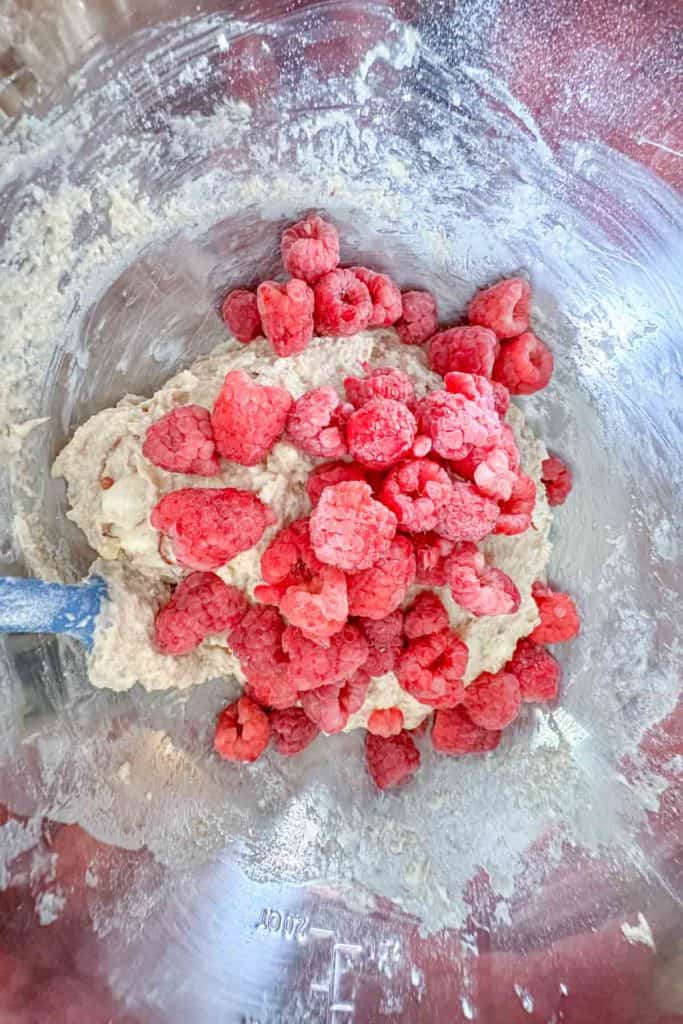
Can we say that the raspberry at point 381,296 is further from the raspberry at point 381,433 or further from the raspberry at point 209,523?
the raspberry at point 209,523

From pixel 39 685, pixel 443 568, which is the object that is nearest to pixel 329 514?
pixel 443 568

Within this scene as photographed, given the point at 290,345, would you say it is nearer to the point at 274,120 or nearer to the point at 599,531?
the point at 274,120

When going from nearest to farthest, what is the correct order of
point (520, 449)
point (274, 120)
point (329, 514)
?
point (329, 514) → point (274, 120) → point (520, 449)

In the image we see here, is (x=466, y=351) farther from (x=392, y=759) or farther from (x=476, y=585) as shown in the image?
(x=392, y=759)

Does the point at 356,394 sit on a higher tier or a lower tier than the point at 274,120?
lower

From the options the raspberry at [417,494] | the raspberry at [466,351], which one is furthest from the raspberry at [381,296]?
the raspberry at [417,494]
